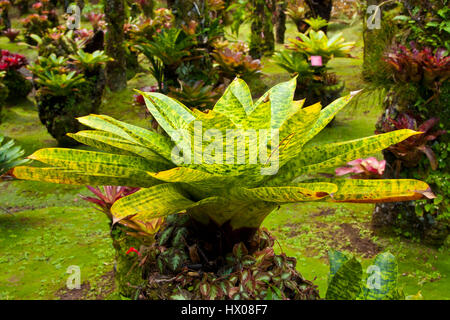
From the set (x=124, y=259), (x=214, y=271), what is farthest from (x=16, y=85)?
(x=214, y=271)

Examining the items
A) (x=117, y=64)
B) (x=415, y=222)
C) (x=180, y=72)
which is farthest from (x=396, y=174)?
(x=117, y=64)

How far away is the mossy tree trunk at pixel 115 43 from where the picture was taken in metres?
8.05

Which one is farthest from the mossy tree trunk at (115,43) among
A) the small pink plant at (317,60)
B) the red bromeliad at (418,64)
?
the red bromeliad at (418,64)

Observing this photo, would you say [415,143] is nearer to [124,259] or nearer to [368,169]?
[368,169]

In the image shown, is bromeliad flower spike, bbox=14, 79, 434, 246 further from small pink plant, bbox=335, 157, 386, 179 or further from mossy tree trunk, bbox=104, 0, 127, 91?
mossy tree trunk, bbox=104, 0, 127, 91

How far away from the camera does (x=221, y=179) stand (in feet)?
3.21

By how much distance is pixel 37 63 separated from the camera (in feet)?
22.7

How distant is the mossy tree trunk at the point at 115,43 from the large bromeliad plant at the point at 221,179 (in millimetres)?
7660

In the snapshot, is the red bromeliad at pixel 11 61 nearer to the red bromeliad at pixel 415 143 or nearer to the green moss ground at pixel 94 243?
the green moss ground at pixel 94 243

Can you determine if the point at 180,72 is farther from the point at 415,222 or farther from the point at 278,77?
the point at 278,77

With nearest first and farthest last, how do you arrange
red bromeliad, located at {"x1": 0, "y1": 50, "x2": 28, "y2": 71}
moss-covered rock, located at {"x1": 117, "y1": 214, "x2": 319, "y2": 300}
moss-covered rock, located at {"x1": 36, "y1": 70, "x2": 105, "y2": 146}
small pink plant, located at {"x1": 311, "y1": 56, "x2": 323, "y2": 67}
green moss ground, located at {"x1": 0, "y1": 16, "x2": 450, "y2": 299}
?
moss-covered rock, located at {"x1": 117, "y1": 214, "x2": 319, "y2": 300} < green moss ground, located at {"x1": 0, "y1": 16, "x2": 450, "y2": 299} < small pink plant, located at {"x1": 311, "y1": 56, "x2": 323, "y2": 67} < moss-covered rock, located at {"x1": 36, "y1": 70, "x2": 105, "y2": 146} < red bromeliad, located at {"x1": 0, "y1": 50, "x2": 28, "y2": 71}

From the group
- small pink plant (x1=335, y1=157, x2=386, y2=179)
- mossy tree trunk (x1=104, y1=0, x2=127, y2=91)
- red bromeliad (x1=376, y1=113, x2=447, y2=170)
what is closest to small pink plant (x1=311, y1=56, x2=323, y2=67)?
small pink plant (x1=335, y1=157, x2=386, y2=179)

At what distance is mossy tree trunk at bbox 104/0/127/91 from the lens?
8055mm

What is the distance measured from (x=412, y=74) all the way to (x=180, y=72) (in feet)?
7.12
